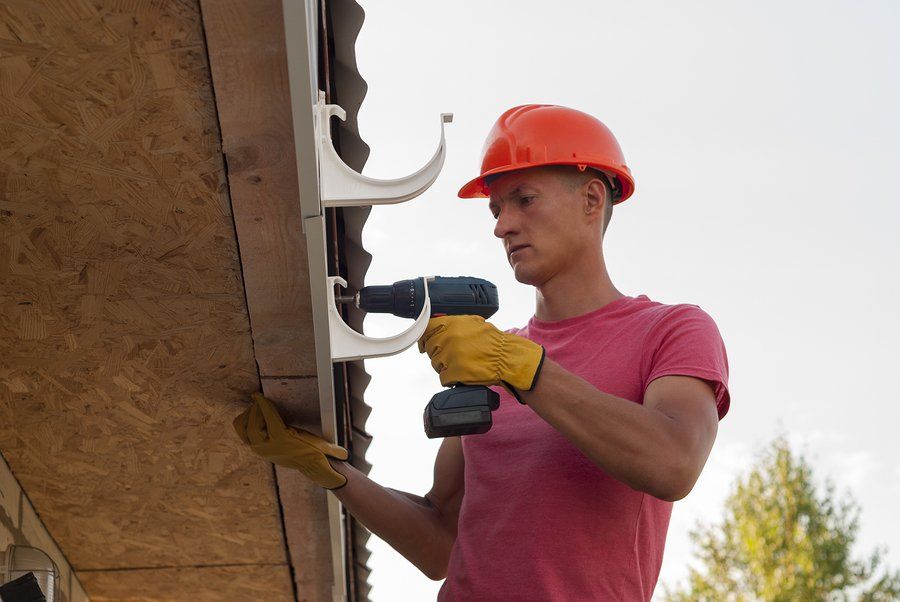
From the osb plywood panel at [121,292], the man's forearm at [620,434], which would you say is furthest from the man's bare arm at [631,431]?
the osb plywood panel at [121,292]

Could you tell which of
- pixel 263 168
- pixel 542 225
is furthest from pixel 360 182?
pixel 542 225

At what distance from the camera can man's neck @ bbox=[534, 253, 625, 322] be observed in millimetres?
2986

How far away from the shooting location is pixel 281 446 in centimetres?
313

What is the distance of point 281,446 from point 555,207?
46.1 inches

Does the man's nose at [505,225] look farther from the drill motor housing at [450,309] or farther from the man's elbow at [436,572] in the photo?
the man's elbow at [436,572]

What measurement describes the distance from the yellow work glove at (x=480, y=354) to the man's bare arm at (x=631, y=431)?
4 cm

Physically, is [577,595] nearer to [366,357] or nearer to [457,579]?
[457,579]

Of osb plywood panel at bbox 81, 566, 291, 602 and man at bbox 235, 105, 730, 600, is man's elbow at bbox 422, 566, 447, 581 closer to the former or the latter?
man at bbox 235, 105, 730, 600

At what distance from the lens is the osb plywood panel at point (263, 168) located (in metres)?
1.99

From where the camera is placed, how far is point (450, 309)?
2.65 meters

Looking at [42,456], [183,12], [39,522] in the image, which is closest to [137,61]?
[183,12]

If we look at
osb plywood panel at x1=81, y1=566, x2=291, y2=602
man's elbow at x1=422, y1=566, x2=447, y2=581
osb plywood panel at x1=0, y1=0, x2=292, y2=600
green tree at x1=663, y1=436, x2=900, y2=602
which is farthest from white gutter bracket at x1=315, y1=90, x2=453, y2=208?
green tree at x1=663, y1=436, x2=900, y2=602

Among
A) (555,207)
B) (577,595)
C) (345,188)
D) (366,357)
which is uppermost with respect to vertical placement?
(555,207)

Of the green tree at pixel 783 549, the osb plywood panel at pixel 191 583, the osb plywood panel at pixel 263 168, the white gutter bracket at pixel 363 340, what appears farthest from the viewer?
the green tree at pixel 783 549
